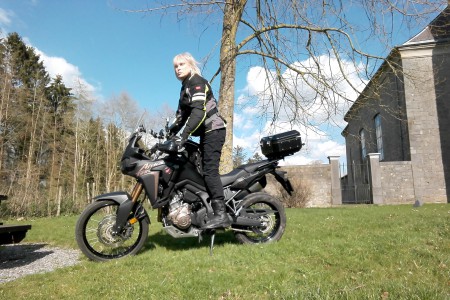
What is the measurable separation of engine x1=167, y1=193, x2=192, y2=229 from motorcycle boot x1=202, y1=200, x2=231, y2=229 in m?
0.23

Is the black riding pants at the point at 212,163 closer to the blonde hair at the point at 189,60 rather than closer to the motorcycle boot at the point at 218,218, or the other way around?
the motorcycle boot at the point at 218,218

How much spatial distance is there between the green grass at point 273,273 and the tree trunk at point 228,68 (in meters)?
3.50

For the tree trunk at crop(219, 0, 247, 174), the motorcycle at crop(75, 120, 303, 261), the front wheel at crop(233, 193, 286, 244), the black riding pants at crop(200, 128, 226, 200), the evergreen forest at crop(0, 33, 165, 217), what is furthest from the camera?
the evergreen forest at crop(0, 33, 165, 217)

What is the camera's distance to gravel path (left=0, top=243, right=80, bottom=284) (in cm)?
375

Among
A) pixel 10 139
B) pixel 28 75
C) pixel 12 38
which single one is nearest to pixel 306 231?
pixel 10 139

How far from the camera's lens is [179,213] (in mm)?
3930

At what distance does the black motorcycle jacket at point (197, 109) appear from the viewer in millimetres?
3842

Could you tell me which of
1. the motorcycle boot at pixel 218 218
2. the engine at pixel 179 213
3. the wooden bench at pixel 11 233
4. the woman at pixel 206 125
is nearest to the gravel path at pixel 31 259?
the wooden bench at pixel 11 233

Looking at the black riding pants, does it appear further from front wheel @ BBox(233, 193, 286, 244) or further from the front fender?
the front fender

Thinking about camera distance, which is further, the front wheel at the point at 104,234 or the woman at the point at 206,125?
the woman at the point at 206,125

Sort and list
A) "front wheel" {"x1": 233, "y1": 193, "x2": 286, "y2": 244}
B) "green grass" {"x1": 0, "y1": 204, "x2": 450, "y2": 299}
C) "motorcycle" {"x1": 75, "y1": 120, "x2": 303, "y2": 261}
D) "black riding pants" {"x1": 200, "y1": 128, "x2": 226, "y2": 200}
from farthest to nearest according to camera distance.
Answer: "front wheel" {"x1": 233, "y1": 193, "x2": 286, "y2": 244}
"black riding pants" {"x1": 200, "y1": 128, "x2": 226, "y2": 200}
"motorcycle" {"x1": 75, "y1": 120, "x2": 303, "y2": 261}
"green grass" {"x1": 0, "y1": 204, "x2": 450, "y2": 299}

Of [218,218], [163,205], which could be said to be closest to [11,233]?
[163,205]

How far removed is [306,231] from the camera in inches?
202

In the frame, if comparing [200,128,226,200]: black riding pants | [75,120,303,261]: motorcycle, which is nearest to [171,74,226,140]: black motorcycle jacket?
[200,128,226,200]: black riding pants
